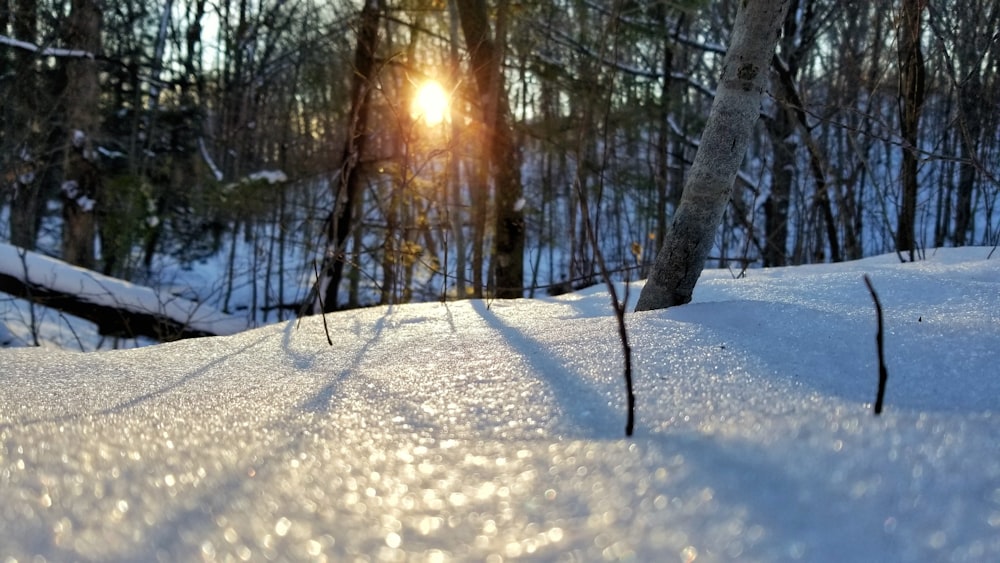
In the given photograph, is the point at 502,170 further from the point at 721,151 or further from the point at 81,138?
the point at 81,138

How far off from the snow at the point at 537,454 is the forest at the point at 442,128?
107 centimetres

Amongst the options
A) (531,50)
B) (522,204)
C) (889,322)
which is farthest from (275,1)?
(889,322)

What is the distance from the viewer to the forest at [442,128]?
3666mm

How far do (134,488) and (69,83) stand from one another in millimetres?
8902

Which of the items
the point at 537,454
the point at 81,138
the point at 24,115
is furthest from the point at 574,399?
the point at 24,115

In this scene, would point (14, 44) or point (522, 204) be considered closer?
point (522, 204)

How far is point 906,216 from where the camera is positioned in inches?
140

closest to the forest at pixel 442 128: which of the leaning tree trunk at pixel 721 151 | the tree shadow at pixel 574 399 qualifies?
the leaning tree trunk at pixel 721 151

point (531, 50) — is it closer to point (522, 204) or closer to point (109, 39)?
point (522, 204)

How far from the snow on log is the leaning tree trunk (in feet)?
11.8

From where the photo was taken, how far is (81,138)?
26.7 ft

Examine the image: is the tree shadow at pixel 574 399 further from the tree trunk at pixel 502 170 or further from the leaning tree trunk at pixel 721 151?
the tree trunk at pixel 502 170

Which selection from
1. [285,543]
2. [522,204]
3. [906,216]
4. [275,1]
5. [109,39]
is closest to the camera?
[285,543]

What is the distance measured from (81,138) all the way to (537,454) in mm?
9347
